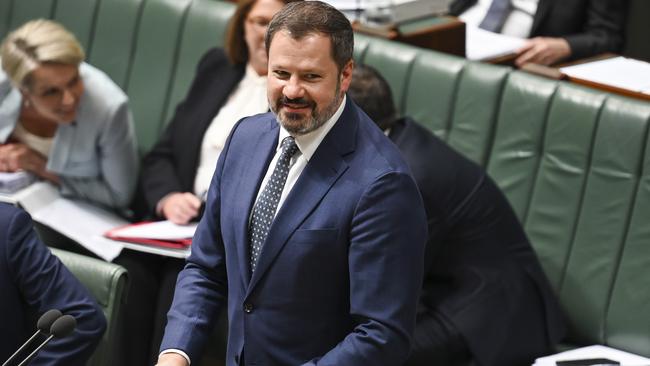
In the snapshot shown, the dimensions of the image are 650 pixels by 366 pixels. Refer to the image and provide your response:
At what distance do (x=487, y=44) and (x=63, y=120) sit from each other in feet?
4.23

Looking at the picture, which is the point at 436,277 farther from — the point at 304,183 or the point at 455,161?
the point at 304,183

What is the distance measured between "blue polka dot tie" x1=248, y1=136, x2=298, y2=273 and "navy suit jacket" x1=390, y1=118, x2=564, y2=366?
2.99 ft

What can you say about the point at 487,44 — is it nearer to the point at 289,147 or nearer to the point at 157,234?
the point at 157,234

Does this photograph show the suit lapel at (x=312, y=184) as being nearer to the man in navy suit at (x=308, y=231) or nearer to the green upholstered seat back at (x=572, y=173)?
the man in navy suit at (x=308, y=231)

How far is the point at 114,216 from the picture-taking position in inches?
138

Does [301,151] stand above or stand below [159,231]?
above

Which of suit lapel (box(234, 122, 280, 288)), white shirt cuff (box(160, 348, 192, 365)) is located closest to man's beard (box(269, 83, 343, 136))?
suit lapel (box(234, 122, 280, 288))

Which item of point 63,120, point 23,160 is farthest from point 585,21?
point 23,160

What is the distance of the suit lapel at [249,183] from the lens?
192cm

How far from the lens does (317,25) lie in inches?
69.3

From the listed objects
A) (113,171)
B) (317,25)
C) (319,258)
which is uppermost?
(317,25)

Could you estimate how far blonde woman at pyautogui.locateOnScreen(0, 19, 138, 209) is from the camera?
10.8ft

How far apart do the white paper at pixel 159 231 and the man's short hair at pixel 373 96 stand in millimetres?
652

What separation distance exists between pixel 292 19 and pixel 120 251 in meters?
1.64
